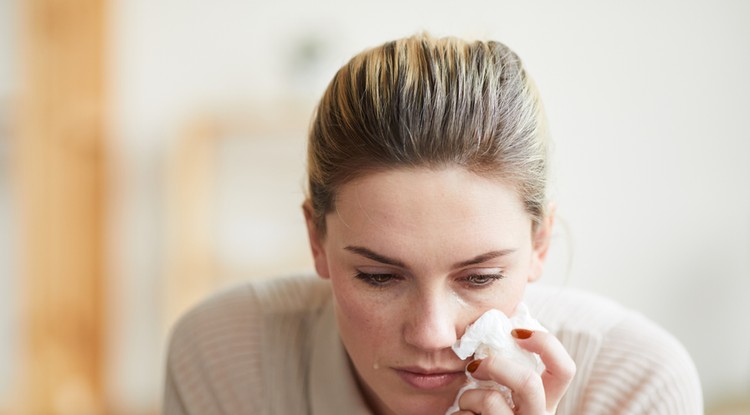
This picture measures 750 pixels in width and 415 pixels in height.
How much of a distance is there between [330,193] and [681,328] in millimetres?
2652

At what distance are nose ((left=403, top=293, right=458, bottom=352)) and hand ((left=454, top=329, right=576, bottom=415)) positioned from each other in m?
0.07

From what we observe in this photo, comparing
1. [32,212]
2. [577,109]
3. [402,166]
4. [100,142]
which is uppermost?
[402,166]

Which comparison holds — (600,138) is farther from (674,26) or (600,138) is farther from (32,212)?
(32,212)

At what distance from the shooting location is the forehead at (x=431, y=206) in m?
1.19

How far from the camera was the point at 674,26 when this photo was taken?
3.50 m

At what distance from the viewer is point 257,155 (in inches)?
144

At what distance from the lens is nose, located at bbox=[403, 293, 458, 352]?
120 centimetres

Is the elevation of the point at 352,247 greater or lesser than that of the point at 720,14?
lesser

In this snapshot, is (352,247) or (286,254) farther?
(286,254)

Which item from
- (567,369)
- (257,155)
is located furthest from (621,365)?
(257,155)

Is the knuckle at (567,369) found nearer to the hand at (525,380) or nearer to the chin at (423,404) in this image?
the hand at (525,380)

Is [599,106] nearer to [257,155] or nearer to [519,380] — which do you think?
[257,155]

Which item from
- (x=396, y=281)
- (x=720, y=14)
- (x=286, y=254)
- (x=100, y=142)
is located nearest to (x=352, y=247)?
(x=396, y=281)

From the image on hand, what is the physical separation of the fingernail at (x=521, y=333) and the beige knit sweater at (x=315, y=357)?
22 cm
